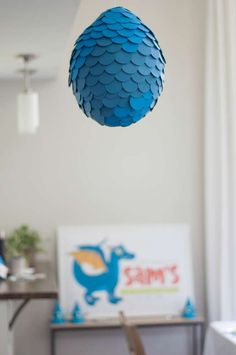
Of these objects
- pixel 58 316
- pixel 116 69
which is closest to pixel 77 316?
pixel 58 316

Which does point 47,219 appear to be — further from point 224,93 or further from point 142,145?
point 224,93

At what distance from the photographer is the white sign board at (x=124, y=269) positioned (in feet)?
16.5

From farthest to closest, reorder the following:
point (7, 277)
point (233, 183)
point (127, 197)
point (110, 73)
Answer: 1. point (127, 197)
2. point (233, 183)
3. point (7, 277)
4. point (110, 73)

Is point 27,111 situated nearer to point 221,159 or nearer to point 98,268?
point 98,268

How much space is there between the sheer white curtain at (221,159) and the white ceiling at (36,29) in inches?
46.4

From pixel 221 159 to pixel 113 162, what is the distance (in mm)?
794

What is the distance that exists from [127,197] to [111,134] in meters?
0.48

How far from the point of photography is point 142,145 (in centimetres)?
520

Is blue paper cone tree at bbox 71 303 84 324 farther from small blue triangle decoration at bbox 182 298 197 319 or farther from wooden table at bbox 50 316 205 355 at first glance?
small blue triangle decoration at bbox 182 298 197 319

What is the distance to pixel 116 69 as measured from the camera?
2.07 metres

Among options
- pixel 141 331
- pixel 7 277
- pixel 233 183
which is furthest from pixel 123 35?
pixel 141 331

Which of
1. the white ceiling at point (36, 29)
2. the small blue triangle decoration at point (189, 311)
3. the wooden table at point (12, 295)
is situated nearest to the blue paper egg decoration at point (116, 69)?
the white ceiling at point (36, 29)

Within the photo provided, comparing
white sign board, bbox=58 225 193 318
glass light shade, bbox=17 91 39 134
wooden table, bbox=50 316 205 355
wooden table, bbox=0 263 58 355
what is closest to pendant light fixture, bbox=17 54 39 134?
glass light shade, bbox=17 91 39 134

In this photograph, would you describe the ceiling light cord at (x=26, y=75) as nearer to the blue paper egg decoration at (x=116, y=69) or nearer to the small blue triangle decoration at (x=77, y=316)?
the small blue triangle decoration at (x=77, y=316)
